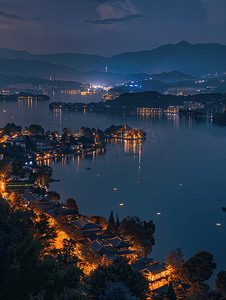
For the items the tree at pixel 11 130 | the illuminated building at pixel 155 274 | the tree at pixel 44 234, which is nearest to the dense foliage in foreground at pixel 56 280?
the illuminated building at pixel 155 274

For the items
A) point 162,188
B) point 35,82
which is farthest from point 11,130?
point 35,82

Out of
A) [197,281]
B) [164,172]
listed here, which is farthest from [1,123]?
[197,281]

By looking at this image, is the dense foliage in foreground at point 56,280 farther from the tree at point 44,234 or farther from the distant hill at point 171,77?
the distant hill at point 171,77

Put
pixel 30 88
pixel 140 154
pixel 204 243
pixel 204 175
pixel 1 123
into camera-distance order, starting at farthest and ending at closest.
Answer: pixel 30 88 < pixel 1 123 < pixel 140 154 < pixel 204 175 < pixel 204 243

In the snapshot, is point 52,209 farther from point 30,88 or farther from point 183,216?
point 30,88

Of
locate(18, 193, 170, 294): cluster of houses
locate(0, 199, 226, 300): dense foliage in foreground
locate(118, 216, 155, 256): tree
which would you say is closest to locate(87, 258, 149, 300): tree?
locate(0, 199, 226, 300): dense foliage in foreground

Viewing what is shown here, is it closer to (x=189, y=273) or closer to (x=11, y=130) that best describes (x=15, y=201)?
(x=189, y=273)
